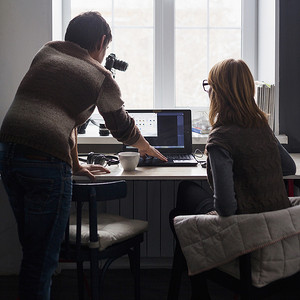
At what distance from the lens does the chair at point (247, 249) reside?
65.0 inches

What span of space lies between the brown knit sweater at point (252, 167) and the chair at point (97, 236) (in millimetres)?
418

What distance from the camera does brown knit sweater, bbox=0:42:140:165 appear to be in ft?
5.51

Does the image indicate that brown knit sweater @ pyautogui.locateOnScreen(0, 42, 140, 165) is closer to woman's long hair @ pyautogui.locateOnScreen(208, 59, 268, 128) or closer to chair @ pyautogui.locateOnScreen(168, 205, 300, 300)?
woman's long hair @ pyautogui.locateOnScreen(208, 59, 268, 128)

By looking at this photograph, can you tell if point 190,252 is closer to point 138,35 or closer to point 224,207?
point 224,207

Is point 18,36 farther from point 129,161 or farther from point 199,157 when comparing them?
point 199,157

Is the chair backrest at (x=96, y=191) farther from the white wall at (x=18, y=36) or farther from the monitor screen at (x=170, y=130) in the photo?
the white wall at (x=18, y=36)

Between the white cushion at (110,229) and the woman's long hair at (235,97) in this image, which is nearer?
the woman's long hair at (235,97)

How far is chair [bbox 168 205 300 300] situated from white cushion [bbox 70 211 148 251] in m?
0.33

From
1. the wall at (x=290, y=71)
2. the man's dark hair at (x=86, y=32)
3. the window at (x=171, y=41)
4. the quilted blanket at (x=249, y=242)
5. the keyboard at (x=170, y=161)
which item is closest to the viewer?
the quilted blanket at (x=249, y=242)

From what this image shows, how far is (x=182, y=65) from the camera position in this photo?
3.20 m

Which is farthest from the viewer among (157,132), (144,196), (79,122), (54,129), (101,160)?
(144,196)

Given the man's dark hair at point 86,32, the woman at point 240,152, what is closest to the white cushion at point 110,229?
the woman at point 240,152

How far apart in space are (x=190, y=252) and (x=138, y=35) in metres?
1.84

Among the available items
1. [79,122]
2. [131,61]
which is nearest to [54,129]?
[79,122]
